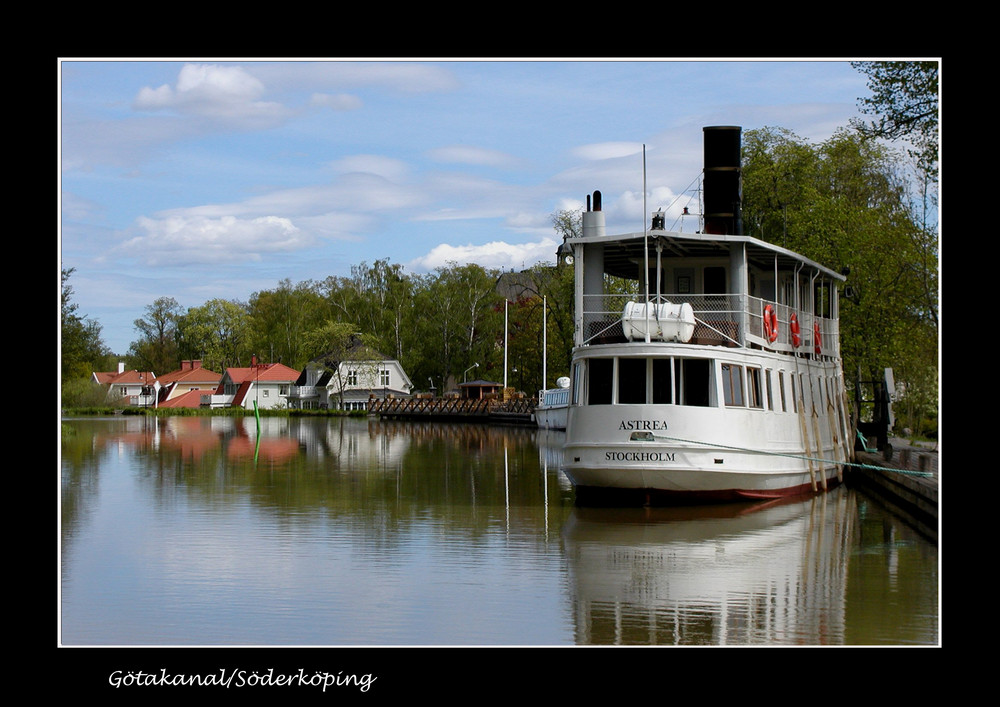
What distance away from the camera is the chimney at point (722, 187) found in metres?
26.5

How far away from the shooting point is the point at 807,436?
25.8 meters

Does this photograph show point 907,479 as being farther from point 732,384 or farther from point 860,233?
Result: point 860,233

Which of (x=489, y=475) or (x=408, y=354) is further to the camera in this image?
(x=408, y=354)

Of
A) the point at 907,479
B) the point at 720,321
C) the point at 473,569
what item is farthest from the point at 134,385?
the point at 473,569

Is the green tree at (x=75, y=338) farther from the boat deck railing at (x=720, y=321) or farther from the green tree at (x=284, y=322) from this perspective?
the green tree at (x=284, y=322)

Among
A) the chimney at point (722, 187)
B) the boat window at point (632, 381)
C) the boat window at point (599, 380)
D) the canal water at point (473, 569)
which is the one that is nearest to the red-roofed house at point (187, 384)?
the canal water at point (473, 569)

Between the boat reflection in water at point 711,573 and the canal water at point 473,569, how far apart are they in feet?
0.15

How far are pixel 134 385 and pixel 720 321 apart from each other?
101m

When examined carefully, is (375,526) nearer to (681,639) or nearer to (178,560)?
(178,560)

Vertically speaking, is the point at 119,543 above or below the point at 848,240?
below
